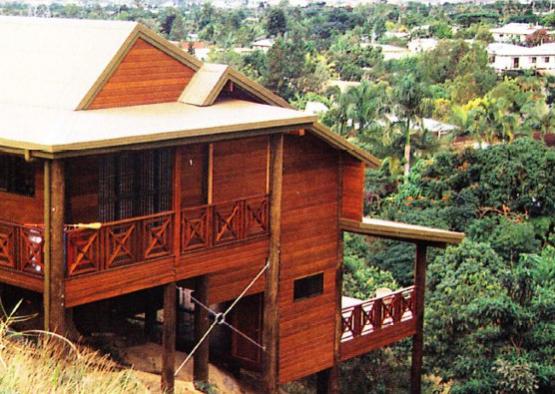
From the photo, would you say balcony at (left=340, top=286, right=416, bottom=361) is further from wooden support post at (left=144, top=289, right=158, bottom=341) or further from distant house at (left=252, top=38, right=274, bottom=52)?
distant house at (left=252, top=38, right=274, bottom=52)

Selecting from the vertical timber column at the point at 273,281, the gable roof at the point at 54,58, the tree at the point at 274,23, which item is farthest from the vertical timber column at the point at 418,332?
the tree at the point at 274,23

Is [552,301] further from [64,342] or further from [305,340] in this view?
[64,342]

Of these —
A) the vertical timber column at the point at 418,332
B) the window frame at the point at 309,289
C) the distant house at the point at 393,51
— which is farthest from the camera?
the distant house at the point at 393,51

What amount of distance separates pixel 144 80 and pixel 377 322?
656cm

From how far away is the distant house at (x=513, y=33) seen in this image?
129 m

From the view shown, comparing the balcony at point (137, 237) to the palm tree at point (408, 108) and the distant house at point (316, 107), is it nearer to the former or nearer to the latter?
the palm tree at point (408, 108)

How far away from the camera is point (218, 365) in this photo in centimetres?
1967

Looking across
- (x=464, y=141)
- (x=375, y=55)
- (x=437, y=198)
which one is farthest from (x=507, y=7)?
(x=437, y=198)

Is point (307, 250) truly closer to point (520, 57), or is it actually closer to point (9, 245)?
point (9, 245)

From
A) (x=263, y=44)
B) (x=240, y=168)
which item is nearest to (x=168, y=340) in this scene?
(x=240, y=168)

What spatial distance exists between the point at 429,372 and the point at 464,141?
35.5m

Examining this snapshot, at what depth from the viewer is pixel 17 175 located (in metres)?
16.1

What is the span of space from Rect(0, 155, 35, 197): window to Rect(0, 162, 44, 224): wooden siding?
79mm

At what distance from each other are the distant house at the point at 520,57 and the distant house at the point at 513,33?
1401 cm
